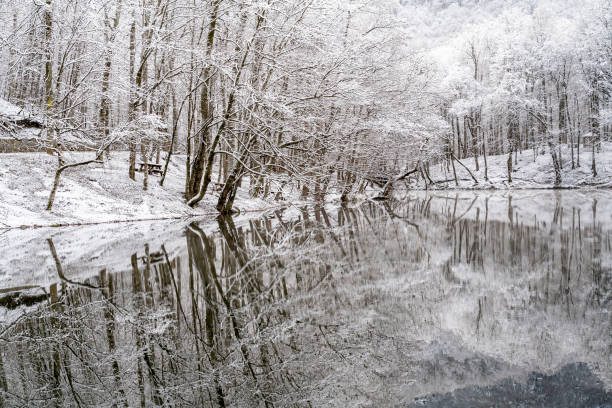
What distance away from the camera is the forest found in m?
13.0

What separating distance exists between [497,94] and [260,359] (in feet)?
120

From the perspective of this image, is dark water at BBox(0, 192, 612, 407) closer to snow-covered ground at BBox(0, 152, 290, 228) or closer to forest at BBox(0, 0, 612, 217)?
forest at BBox(0, 0, 612, 217)

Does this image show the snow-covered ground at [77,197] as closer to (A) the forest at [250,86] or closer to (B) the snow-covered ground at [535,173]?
(A) the forest at [250,86]

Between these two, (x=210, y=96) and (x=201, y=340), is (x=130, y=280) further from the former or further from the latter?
(x=210, y=96)

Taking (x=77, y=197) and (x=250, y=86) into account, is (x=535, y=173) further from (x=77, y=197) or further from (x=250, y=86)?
(x=77, y=197)

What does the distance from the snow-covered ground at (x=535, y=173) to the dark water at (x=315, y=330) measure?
2964 centimetres

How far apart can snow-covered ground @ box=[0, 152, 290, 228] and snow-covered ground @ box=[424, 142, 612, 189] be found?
89.9 ft

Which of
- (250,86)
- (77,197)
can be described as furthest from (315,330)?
(77,197)

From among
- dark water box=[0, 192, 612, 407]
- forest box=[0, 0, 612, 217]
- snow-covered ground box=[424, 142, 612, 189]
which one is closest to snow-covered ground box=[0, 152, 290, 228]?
forest box=[0, 0, 612, 217]

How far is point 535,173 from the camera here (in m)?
35.5

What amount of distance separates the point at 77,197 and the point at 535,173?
3650cm

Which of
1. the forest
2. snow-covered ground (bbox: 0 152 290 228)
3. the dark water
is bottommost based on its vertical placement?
the dark water

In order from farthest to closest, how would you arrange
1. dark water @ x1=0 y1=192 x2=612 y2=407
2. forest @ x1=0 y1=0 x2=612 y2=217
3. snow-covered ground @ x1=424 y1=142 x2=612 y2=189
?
1. snow-covered ground @ x1=424 y1=142 x2=612 y2=189
2. forest @ x1=0 y1=0 x2=612 y2=217
3. dark water @ x1=0 y1=192 x2=612 y2=407

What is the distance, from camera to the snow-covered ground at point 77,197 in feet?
42.5
